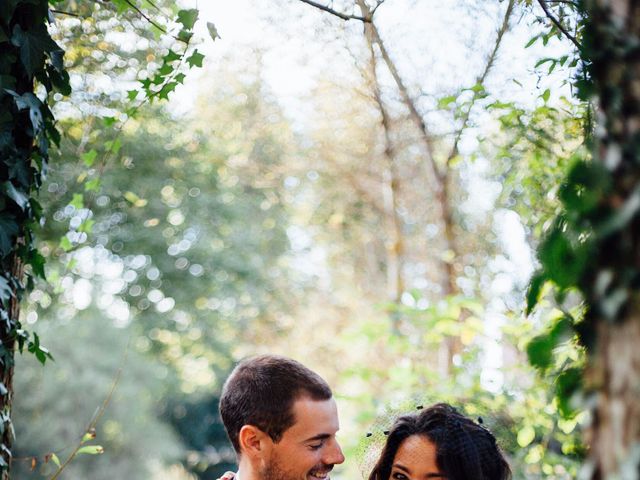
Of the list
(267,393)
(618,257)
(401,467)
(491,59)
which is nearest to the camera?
(618,257)

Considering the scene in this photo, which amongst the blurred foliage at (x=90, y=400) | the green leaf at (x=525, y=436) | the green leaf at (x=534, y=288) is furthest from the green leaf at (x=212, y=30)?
the blurred foliage at (x=90, y=400)

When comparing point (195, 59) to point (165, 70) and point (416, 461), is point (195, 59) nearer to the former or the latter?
point (165, 70)

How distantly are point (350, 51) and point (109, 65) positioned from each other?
136cm

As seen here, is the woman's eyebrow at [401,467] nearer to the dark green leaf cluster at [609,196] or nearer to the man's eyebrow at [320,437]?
the man's eyebrow at [320,437]

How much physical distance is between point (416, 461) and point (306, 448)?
38 cm

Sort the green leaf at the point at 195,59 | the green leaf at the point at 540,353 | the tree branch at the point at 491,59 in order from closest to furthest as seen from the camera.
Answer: the green leaf at the point at 540,353 → the green leaf at the point at 195,59 → the tree branch at the point at 491,59

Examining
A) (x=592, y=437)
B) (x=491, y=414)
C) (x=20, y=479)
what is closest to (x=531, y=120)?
(x=491, y=414)

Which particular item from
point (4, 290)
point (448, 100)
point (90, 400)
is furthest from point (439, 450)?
point (90, 400)

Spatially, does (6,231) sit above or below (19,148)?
below

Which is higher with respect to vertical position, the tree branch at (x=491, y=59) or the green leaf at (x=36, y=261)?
the tree branch at (x=491, y=59)

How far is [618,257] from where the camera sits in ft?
2.88

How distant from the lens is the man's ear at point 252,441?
9.05 ft

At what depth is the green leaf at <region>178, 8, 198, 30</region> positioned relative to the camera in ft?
8.57

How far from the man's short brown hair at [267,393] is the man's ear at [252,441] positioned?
0.02 metres
